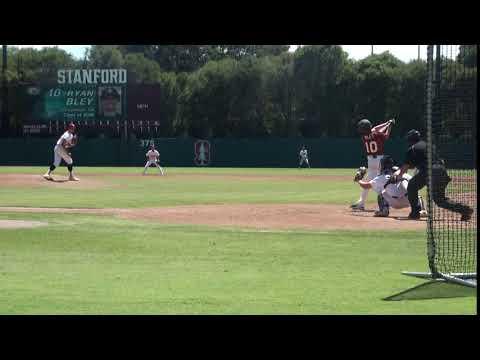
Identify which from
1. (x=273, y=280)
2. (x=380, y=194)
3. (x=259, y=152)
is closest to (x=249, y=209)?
(x=380, y=194)

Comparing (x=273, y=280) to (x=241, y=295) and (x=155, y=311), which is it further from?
(x=155, y=311)

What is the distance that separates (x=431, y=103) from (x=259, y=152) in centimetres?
5203

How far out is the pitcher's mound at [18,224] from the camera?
16156mm

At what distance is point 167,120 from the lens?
69.9m

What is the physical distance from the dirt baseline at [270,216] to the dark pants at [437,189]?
1.68 feet

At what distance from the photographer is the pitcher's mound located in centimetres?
1616

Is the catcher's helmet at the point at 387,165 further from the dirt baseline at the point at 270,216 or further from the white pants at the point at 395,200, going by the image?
the dirt baseline at the point at 270,216

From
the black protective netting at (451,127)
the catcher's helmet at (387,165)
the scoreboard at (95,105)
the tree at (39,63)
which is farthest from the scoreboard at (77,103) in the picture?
the black protective netting at (451,127)

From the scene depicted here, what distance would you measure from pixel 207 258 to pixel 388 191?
23.5ft

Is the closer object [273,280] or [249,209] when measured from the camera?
[273,280]

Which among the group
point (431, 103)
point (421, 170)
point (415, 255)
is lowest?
point (415, 255)

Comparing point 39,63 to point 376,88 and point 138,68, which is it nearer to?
point 138,68

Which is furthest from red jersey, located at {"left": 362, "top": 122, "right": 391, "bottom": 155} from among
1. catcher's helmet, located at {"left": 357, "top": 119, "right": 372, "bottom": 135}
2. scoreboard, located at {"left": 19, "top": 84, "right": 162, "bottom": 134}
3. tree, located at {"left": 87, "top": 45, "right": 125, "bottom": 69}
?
tree, located at {"left": 87, "top": 45, "right": 125, "bottom": 69}

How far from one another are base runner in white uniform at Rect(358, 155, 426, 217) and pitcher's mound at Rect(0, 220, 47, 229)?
23.6ft
